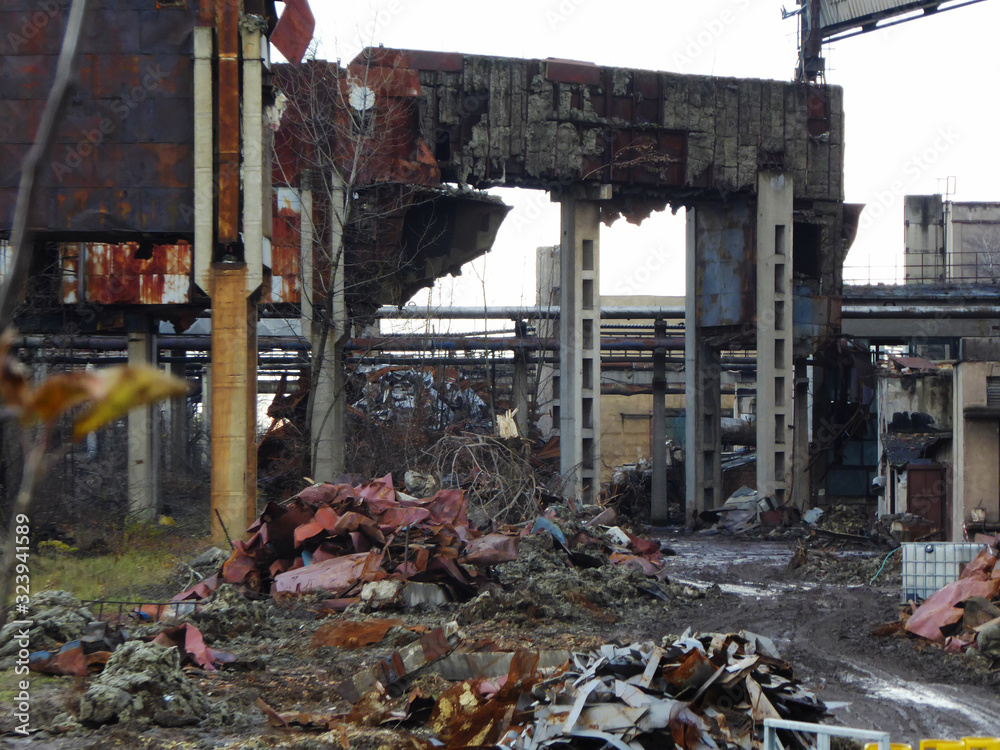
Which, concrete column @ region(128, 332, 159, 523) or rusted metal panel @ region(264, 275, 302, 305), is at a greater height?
rusted metal panel @ region(264, 275, 302, 305)

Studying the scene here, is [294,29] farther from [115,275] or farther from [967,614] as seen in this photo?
[967,614]

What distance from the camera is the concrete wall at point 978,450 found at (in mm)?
17031

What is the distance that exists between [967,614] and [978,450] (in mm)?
7629

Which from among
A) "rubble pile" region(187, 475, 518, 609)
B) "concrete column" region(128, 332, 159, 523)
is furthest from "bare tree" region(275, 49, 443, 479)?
"rubble pile" region(187, 475, 518, 609)

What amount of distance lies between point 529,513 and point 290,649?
854cm

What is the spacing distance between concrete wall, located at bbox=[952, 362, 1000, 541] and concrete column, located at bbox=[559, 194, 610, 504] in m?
9.66

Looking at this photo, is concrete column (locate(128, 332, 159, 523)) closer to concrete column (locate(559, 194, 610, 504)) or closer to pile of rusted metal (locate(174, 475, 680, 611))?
pile of rusted metal (locate(174, 475, 680, 611))

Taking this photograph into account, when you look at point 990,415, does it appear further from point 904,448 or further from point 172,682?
point 172,682

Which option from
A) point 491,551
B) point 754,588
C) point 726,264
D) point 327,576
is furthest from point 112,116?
point 726,264

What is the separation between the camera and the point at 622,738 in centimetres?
593

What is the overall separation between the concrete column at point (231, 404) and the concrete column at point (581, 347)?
11.7m

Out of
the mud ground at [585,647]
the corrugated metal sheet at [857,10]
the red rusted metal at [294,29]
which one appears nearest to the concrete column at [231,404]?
the mud ground at [585,647]

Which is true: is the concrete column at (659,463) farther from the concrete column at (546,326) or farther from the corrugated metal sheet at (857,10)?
the corrugated metal sheet at (857,10)

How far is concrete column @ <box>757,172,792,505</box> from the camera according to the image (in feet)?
84.7
